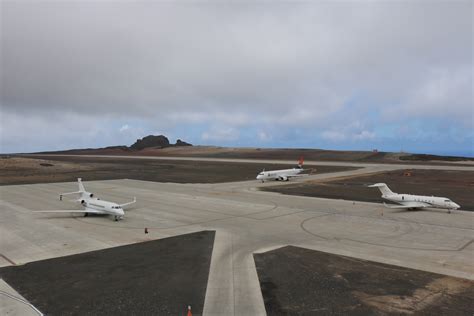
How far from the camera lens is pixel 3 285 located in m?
19.5

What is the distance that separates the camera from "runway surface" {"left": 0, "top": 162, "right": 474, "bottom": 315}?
2212cm

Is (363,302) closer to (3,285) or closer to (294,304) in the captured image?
(294,304)

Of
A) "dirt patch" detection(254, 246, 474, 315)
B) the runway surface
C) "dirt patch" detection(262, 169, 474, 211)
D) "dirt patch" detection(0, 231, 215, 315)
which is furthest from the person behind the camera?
"dirt patch" detection(262, 169, 474, 211)

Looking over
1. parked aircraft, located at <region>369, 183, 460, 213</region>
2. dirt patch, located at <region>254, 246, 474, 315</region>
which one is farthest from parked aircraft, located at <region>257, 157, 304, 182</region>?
dirt patch, located at <region>254, 246, 474, 315</region>

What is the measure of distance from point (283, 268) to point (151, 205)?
92.2 ft

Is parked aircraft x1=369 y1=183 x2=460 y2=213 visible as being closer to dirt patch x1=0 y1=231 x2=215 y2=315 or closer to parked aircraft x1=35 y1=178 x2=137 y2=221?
dirt patch x1=0 y1=231 x2=215 y2=315

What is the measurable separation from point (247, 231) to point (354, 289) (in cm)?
1481

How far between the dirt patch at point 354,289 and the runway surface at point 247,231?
45.7 inches

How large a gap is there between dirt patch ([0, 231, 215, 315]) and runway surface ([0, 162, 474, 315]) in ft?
4.28

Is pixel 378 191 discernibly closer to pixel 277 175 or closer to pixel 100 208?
pixel 277 175

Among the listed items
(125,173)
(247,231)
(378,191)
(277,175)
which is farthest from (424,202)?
(125,173)

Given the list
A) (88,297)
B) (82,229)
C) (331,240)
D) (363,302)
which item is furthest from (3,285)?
(331,240)

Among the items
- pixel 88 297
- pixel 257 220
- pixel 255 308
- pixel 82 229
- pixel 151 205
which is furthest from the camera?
pixel 151 205

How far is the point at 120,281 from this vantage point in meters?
20.2
